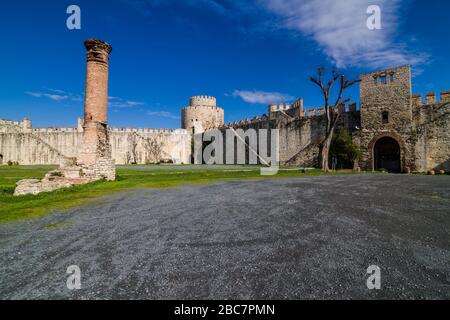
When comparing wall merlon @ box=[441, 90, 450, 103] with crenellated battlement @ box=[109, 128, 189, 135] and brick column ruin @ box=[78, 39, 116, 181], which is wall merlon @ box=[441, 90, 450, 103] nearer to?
brick column ruin @ box=[78, 39, 116, 181]

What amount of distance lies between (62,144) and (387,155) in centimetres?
4353

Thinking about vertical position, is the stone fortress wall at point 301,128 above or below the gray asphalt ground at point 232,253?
above

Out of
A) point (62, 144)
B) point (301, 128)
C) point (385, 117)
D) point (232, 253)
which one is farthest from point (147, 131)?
point (232, 253)

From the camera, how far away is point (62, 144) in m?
37.8

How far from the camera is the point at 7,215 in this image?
612cm

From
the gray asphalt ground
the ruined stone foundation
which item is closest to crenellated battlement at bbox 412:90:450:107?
the gray asphalt ground

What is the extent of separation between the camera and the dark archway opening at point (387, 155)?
22234mm

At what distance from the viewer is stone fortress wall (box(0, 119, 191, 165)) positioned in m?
36.9

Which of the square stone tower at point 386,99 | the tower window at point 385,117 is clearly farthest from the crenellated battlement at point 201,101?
the tower window at point 385,117

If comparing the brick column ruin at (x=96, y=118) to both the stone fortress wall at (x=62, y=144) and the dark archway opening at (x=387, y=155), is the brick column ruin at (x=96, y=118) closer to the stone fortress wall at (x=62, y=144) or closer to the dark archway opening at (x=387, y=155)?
the dark archway opening at (x=387, y=155)

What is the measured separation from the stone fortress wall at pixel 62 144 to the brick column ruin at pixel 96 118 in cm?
2686

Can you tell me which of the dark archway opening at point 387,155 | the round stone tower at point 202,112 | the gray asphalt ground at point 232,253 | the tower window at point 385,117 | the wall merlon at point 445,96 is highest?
the round stone tower at point 202,112
